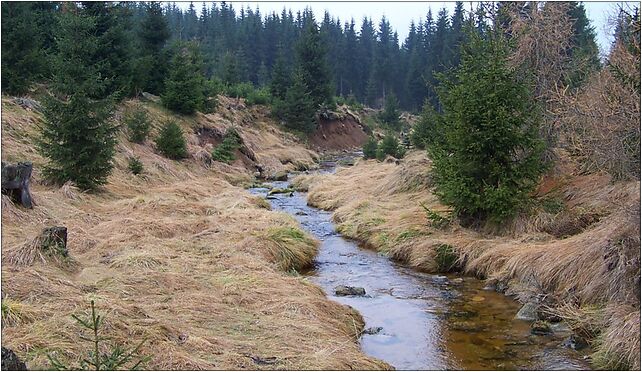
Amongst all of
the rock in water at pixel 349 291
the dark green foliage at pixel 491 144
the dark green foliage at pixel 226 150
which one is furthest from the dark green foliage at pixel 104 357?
the dark green foliage at pixel 226 150

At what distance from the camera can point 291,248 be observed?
12719 mm

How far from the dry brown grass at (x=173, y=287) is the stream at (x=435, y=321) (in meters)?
0.56

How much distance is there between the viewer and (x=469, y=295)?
10500mm

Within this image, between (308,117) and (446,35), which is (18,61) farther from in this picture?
(446,35)

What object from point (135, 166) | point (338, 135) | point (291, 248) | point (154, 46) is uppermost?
point (154, 46)

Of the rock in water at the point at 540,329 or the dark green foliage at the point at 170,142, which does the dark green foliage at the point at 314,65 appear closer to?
the dark green foliage at the point at 170,142

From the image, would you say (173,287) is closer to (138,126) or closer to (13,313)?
(13,313)

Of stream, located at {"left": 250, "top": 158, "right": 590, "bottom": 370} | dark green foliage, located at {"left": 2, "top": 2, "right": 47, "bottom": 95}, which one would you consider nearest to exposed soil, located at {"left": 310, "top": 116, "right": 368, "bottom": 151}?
dark green foliage, located at {"left": 2, "top": 2, "right": 47, "bottom": 95}

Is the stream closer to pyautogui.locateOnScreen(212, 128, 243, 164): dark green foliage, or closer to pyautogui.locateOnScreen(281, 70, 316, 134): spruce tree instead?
pyautogui.locateOnScreen(212, 128, 243, 164): dark green foliage

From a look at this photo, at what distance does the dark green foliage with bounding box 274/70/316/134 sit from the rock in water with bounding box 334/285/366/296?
30.3m

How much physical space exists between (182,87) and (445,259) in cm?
1976

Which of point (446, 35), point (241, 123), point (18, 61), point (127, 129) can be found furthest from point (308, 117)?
point (446, 35)

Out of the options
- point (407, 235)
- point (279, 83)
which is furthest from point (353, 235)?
point (279, 83)

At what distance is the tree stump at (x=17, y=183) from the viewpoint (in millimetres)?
11632
